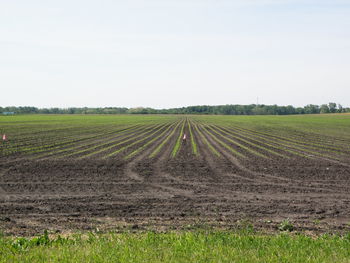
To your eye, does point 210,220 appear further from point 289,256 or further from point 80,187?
point 80,187

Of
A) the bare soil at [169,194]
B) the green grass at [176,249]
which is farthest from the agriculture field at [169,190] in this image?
the green grass at [176,249]

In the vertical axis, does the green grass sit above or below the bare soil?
above

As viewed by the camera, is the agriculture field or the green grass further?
the agriculture field

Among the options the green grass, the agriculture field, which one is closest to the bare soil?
the agriculture field

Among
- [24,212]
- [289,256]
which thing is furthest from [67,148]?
[289,256]

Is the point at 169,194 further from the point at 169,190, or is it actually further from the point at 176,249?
the point at 176,249

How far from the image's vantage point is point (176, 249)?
6.77m

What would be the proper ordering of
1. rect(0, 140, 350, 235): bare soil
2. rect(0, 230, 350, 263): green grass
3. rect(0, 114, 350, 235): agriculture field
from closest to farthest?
rect(0, 230, 350, 263): green grass
rect(0, 140, 350, 235): bare soil
rect(0, 114, 350, 235): agriculture field

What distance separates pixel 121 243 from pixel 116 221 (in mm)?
2712

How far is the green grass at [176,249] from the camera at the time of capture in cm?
630

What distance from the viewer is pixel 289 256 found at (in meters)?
6.38

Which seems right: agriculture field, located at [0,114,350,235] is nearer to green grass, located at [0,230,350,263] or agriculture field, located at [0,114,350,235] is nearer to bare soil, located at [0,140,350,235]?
bare soil, located at [0,140,350,235]

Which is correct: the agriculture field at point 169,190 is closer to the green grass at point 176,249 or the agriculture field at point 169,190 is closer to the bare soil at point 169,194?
the bare soil at point 169,194

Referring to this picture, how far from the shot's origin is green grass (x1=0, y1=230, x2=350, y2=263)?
6305mm
